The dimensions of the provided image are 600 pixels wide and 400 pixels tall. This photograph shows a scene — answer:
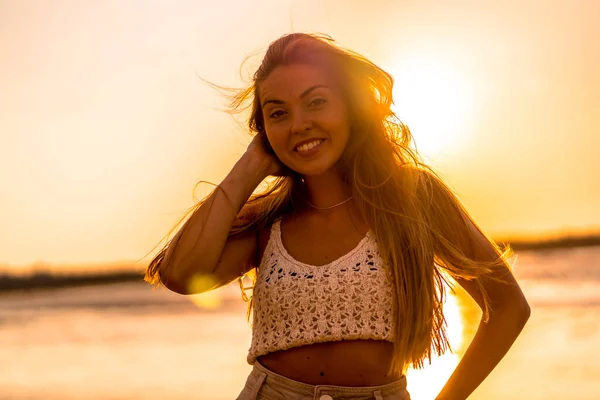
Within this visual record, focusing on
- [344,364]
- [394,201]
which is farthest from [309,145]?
[344,364]

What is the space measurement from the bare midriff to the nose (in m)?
0.66

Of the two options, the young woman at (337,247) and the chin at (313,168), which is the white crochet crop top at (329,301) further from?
the chin at (313,168)

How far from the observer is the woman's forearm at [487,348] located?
10.5 ft

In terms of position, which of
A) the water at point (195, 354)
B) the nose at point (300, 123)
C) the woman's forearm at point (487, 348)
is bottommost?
the water at point (195, 354)

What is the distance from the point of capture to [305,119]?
318 cm

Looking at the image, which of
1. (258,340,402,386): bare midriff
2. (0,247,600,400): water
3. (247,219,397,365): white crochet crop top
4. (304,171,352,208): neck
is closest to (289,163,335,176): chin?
(304,171,352,208): neck

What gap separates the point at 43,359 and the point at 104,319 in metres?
4.55

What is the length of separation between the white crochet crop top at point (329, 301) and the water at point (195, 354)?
3815 millimetres

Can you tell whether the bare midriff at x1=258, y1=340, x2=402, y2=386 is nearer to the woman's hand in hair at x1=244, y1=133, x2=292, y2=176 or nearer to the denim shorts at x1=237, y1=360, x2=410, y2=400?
the denim shorts at x1=237, y1=360, x2=410, y2=400

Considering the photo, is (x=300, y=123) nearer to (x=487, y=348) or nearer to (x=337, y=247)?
(x=337, y=247)

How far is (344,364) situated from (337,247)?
0.37 meters

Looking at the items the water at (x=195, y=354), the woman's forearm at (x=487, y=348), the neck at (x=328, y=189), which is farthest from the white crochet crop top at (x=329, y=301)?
the water at (x=195, y=354)

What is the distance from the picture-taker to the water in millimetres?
7566

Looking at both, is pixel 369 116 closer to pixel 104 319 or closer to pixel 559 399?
pixel 559 399
